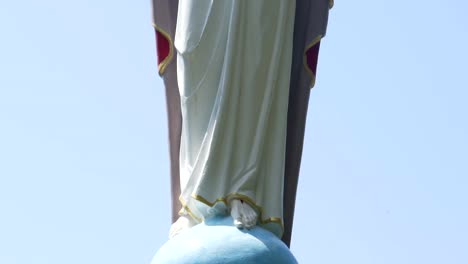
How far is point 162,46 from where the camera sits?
11.4 meters

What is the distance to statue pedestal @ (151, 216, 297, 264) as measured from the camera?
9.86 metres

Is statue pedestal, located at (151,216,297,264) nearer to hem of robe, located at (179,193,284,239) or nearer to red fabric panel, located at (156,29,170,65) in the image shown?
hem of robe, located at (179,193,284,239)

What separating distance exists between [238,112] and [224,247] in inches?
48.1

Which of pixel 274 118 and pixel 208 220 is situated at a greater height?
pixel 274 118

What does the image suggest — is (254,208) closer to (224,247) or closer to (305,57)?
(224,247)

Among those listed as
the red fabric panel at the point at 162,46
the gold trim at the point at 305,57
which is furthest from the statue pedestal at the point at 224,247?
the red fabric panel at the point at 162,46

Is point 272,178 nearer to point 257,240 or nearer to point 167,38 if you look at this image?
point 257,240

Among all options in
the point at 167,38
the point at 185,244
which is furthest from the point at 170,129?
the point at 185,244

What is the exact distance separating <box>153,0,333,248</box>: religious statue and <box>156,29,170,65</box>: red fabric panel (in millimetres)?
148

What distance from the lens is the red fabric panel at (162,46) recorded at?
11.4 meters

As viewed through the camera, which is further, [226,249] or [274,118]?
[274,118]

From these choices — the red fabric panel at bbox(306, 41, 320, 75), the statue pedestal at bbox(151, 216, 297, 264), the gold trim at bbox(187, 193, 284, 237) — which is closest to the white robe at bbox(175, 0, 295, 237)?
the gold trim at bbox(187, 193, 284, 237)

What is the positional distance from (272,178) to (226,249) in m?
0.90

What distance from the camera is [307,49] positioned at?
11289 millimetres
